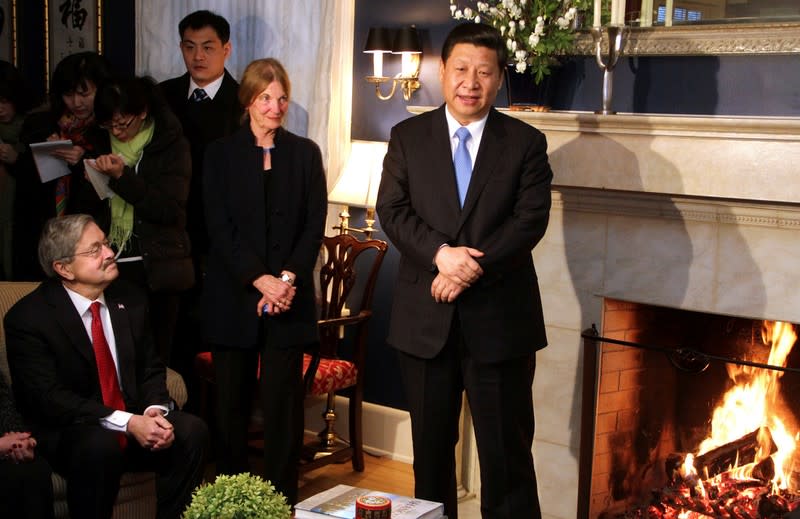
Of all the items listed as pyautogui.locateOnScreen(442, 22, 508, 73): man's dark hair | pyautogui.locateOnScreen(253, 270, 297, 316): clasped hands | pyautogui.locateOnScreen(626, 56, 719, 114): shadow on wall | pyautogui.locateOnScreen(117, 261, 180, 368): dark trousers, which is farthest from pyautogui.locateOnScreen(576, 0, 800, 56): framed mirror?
pyautogui.locateOnScreen(117, 261, 180, 368): dark trousers

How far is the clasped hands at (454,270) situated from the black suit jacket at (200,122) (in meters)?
1.61

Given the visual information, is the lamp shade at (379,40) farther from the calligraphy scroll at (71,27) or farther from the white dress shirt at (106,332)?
the calligraphy scroll at (71,27)

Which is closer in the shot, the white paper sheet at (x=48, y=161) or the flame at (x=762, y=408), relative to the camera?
the flame at (x=762, y=408)

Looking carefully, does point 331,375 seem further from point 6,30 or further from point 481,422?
point 6,30

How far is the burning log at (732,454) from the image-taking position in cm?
350

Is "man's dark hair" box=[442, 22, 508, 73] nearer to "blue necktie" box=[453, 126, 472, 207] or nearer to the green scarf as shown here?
"blue necktie" box=[453, 126, 472, 207]

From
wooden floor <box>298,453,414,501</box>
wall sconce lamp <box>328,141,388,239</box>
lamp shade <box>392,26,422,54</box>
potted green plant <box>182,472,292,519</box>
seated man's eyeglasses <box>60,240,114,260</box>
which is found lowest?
wooden floor <box>298,453,414,501</box>

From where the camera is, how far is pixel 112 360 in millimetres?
3115

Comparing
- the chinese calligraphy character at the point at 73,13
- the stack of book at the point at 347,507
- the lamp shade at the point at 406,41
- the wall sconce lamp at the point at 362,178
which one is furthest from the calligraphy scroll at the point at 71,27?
the stack of book at the point at 347,507

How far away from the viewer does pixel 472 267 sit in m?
2.83

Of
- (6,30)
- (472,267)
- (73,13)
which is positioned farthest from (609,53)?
(6,30)

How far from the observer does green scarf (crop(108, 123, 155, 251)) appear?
370 cm

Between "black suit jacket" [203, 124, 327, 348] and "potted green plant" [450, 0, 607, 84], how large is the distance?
739 millimetres

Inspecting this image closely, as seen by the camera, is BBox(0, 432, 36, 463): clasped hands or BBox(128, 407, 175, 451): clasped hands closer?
BBox(0, 432, 36, 463): clasped hands
